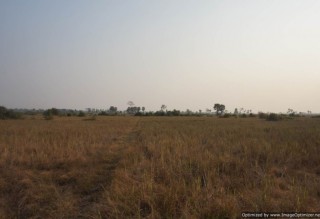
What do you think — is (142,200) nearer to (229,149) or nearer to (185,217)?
(185,217)

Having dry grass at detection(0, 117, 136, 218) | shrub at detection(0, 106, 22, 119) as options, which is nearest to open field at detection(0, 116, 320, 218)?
dry grass at detection(0, 117, 136, 218)

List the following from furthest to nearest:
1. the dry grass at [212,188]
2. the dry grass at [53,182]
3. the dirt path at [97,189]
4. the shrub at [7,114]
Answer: the shrub at [7,114] → the dry grass at [53,182] → the dirt path at [97,189] → the dry grass at [212,188]

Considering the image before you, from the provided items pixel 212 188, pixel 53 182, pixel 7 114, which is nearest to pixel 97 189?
pixel 53 182

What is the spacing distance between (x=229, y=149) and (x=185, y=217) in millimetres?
7711

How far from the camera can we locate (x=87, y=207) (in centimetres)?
607

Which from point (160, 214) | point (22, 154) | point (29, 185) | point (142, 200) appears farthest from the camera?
point (22, 154)

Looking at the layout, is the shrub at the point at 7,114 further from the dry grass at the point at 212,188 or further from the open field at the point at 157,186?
the dry grass at the point at 212,188

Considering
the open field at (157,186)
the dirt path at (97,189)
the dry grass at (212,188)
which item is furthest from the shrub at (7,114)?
the dry grass at (212,188)

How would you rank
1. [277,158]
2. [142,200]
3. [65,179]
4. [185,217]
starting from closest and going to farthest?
[185,217], [142,200], [65,179], [277,158]

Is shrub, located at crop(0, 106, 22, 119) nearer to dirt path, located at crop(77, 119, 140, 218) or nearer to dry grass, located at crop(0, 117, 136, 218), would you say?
dry grass, located at crop(0, 117, 136, 218)

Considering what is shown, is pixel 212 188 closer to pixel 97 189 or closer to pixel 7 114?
pixel 97 189

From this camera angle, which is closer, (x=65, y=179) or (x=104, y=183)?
(x=104, y=183)

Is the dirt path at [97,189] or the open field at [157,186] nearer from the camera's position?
the open field at [157,186]

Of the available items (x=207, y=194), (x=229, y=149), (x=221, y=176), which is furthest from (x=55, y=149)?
(x=207, y=194)
